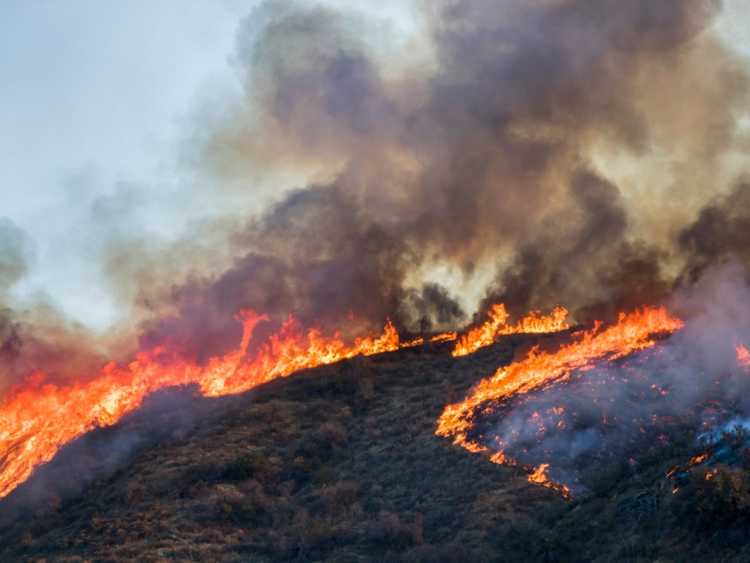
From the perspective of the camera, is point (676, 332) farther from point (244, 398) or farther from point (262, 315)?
point (262, 315)

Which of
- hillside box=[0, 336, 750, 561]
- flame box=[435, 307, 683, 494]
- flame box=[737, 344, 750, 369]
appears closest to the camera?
hillside box=[0, 336, 750, 561]

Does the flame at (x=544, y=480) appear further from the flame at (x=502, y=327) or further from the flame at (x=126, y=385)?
the flame at (x=126, y=385)

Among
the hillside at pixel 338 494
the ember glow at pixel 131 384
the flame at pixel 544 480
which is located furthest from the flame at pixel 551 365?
the ember glow at pixel 131 384

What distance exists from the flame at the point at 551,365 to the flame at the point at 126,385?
14907mm

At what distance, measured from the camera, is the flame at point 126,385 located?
3900cm

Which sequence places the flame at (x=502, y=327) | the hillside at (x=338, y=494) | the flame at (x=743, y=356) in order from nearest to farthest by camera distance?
the hillside at (x=338, y=494), the flame at (x=743, y=356), the flame at (x=502, y=327)

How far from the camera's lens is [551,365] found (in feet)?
113

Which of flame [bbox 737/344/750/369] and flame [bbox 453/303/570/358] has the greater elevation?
flame [bbox 453/303/570/358]

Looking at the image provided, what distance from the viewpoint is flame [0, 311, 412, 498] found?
1535 inches

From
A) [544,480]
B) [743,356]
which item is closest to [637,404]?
[743,356]

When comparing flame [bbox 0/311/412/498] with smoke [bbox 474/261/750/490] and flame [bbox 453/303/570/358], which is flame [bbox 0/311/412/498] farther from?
smoke [bbox 474/261/750/490]

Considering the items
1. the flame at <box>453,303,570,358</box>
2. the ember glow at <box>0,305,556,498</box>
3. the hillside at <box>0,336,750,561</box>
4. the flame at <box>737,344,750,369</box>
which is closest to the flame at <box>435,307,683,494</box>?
the hillside at <box>0,336,750,561</box>

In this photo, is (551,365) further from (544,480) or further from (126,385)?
(126,385)

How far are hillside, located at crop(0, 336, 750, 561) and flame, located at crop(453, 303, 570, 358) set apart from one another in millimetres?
4227
